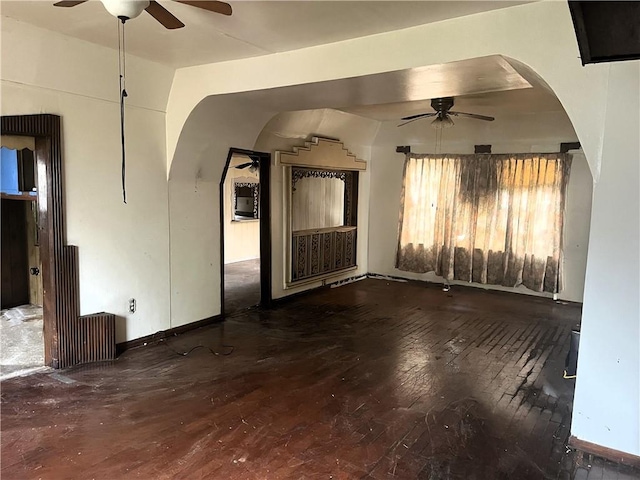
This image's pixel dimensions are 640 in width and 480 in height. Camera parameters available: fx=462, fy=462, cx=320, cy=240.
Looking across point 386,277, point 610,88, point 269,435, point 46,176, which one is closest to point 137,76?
point 46,176

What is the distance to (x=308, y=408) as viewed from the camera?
334 centimetres

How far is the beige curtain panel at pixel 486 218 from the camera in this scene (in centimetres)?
665

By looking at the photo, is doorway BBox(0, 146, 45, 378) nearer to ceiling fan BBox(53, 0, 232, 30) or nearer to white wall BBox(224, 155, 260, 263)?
ceiling fan BBox(53, 0, 232, 30)

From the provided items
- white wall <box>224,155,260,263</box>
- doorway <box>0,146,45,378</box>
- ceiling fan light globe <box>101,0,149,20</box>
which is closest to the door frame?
doorway <box>0,146,45,378</box>

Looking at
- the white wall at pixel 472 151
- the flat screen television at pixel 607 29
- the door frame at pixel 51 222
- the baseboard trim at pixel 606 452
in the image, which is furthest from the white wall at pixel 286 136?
the flat screen television at pixel 607 29

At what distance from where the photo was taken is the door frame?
3.76m

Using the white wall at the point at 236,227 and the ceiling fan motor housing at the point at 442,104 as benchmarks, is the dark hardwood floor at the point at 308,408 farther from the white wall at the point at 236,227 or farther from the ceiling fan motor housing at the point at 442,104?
the white wall at the point at 236,227

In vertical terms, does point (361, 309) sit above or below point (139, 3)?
below

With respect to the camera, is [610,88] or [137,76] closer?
[610,88]

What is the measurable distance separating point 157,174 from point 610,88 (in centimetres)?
386

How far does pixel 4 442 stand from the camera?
280cm

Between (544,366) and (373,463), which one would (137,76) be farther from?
(544,366)

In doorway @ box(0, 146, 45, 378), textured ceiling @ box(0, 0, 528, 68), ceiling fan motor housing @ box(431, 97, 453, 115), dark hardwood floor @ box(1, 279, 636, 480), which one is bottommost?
dark hardwood floor @ box(1, 279, 636, 480)

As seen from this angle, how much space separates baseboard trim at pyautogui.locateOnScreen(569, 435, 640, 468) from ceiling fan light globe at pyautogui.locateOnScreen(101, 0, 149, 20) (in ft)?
11.5
